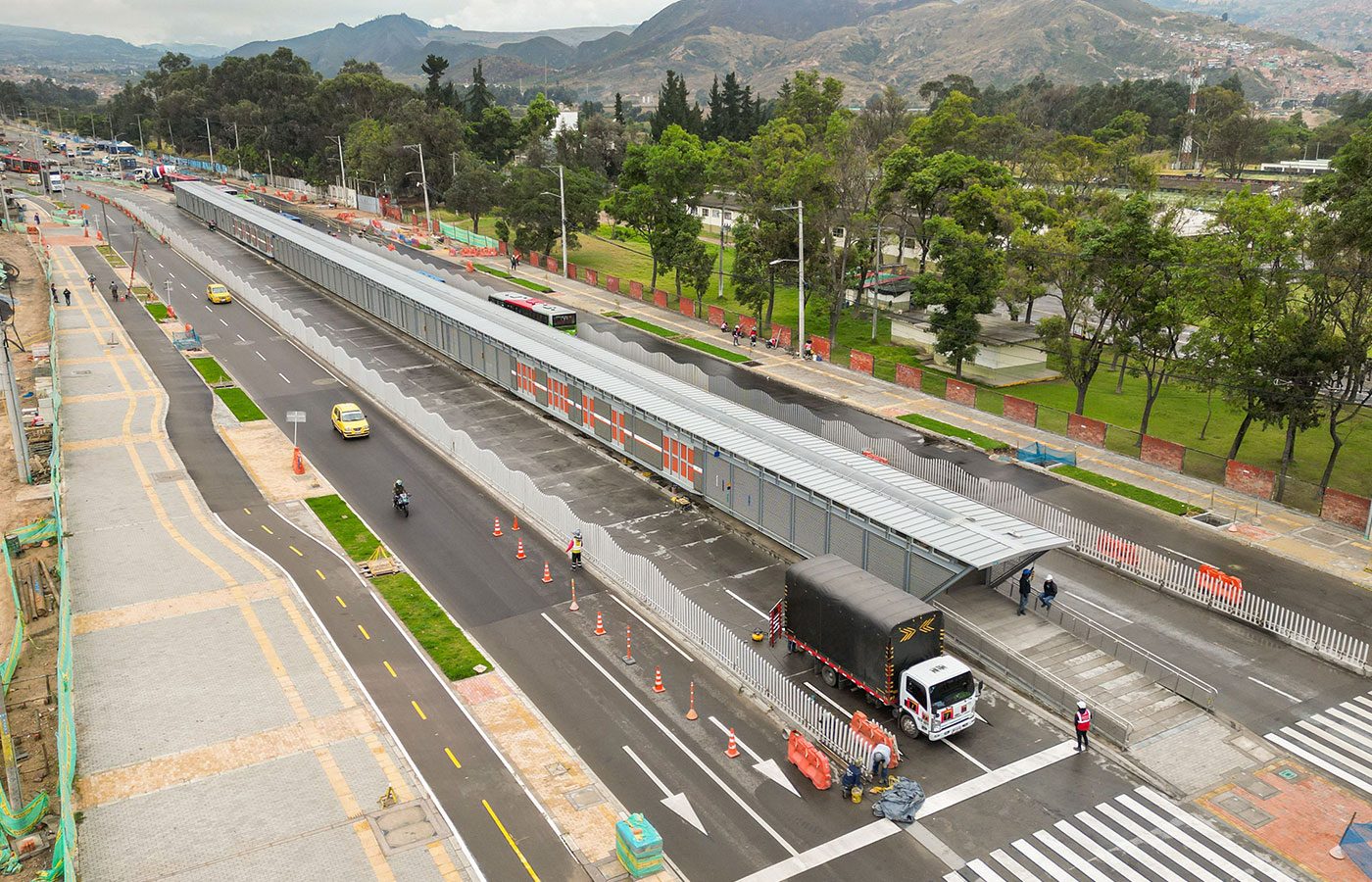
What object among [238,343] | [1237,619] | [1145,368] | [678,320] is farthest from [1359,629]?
[238,343]

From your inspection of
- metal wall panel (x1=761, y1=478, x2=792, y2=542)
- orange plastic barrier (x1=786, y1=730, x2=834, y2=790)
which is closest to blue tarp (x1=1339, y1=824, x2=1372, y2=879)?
orange plastic barrier (x1=786, y1=730, x2=834, y2=790)

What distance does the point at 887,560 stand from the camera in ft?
108

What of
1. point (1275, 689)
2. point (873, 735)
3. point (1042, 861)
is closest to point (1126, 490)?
point (1275, 689)

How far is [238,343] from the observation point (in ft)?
241

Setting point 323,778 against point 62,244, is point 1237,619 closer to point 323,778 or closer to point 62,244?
point 323,778

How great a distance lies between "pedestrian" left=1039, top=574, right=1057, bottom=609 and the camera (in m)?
33.6

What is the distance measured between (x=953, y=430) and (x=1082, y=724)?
30332 mm

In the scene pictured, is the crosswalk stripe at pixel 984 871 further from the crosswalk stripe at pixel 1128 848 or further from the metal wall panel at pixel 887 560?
the metal wall panel at pixel 887 560

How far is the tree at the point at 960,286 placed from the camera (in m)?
64.7

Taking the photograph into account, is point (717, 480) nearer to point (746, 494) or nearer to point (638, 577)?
point (746, 494)

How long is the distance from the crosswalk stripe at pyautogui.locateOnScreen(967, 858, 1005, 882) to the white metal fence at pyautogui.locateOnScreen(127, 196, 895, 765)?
4003mm

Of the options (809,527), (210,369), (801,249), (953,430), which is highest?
(801,249)

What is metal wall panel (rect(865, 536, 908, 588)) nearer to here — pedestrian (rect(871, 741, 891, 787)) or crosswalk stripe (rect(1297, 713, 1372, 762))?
pedestrian (rect(871, 741, 891, 787))

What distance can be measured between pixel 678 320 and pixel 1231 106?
143369 millimetres
